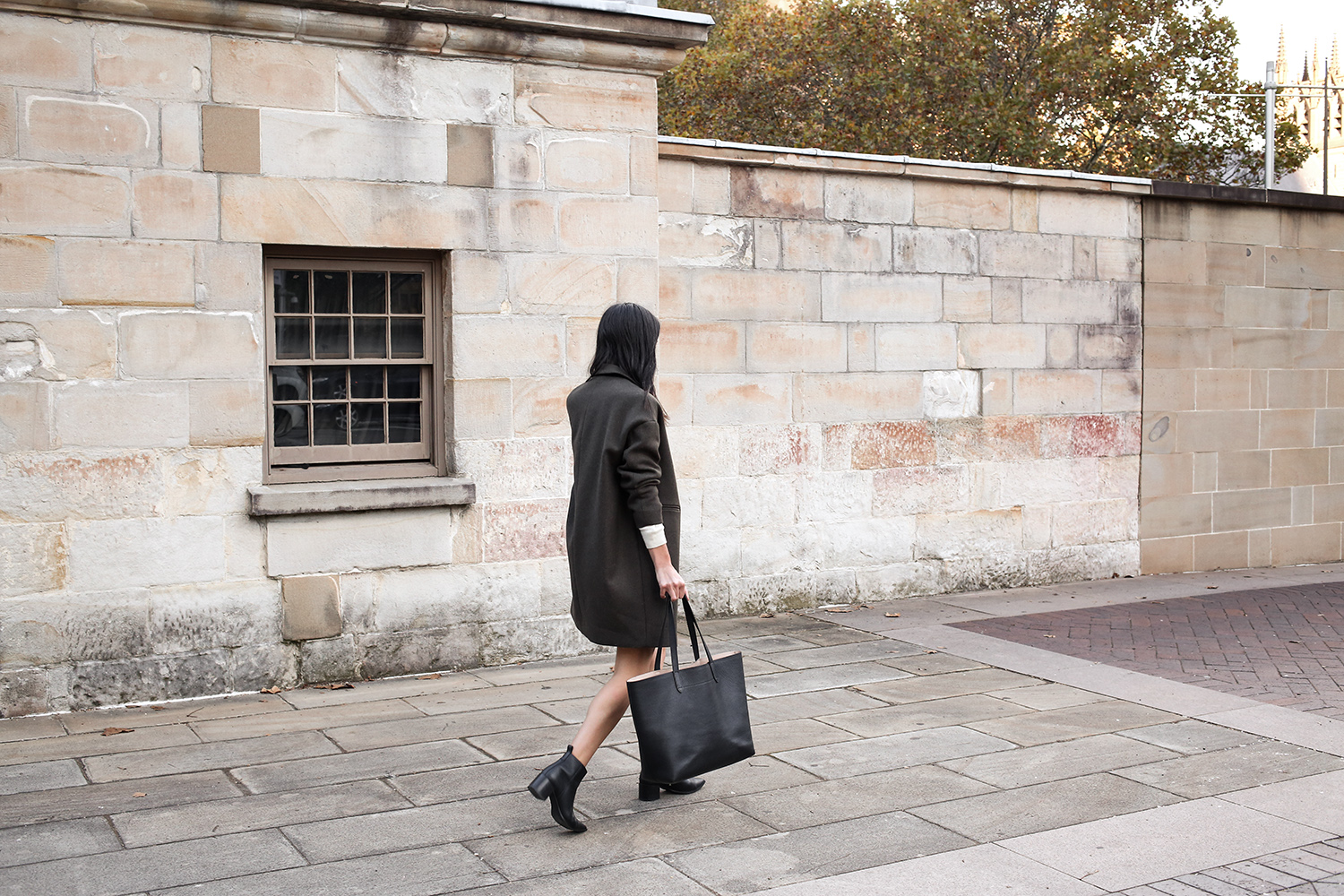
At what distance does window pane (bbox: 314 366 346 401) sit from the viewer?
22.3 feet

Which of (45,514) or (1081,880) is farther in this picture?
(45,514)

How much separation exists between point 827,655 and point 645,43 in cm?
371

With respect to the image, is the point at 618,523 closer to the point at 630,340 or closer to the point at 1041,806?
the point at 630,340

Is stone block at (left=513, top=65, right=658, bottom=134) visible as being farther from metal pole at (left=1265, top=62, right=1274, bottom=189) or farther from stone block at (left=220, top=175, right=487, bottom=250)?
metal pole at (left=1265, top=62, right=1274, bottom=189)

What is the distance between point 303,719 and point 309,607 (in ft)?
2.70

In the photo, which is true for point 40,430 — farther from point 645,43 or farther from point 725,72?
point 725,72

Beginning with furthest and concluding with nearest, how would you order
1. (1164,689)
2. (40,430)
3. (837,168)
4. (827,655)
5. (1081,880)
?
(837,168) < (827,655) < (1164,689) < (40,430) < (1081,880)

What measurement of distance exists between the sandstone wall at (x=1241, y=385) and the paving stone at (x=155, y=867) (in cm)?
775

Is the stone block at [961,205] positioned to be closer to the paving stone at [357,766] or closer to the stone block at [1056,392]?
the stone block at [1056,392]

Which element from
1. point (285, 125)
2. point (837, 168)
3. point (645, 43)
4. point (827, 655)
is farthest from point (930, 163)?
point (285, 125)

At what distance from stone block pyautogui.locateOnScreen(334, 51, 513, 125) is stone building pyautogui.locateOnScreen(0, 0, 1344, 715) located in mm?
20

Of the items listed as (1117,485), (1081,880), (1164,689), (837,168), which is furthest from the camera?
(1117,485)

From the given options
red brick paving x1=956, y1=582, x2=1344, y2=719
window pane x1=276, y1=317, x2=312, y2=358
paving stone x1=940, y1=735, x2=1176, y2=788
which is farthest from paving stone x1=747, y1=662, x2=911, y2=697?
window pane x1=276, y1=317, x2=312, y2=358

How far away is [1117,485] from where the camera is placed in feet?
32.1
